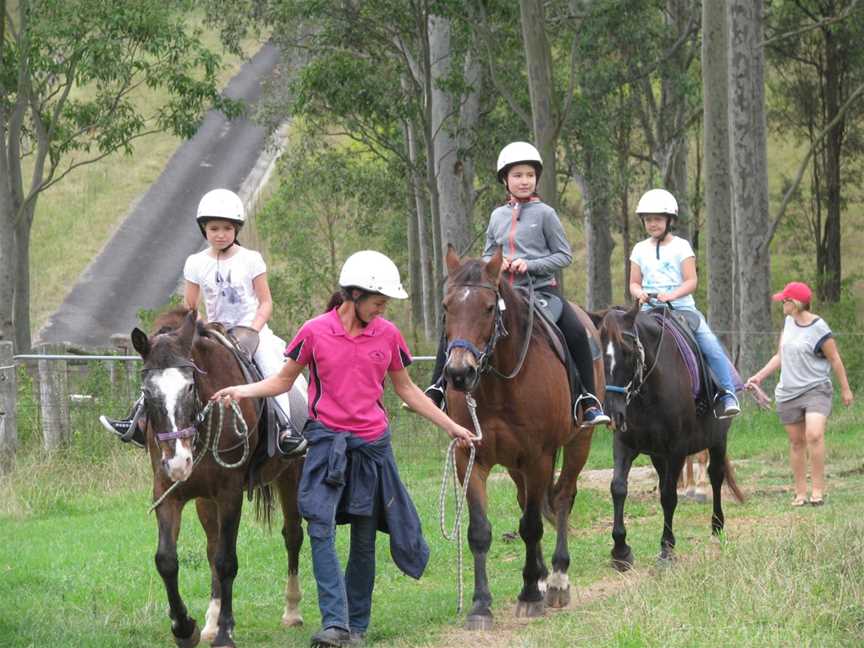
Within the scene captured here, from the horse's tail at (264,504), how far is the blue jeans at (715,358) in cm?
424

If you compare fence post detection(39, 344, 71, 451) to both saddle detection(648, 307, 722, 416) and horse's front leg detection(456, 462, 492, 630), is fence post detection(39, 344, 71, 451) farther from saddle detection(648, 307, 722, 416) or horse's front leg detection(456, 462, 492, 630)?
horse's front leg detection(456, 462, 492, 630)

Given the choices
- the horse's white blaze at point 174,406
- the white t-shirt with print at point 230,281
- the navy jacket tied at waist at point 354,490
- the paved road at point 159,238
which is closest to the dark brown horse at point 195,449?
the horse's white blaze at point 174,406

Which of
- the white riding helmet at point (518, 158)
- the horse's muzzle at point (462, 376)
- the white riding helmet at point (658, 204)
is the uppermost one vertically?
the white riding helmet at point (518, 158)

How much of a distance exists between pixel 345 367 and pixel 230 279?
1.79 m

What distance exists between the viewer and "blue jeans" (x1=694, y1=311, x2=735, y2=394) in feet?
39.4

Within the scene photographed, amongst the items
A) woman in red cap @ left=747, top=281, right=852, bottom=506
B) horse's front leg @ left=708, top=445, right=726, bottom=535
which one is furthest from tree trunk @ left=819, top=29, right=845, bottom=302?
horse's front leg @ left=708, top=445, right=726, bottom=535

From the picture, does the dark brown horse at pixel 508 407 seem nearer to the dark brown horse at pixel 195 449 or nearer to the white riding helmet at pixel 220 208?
the dark brown horse at pixel 195 449

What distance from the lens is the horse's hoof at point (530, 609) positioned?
9133mm

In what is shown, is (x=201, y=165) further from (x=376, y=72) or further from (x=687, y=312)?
(x=687, y=312)

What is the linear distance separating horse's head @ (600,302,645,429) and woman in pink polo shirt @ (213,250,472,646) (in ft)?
8.73

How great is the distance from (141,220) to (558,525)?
4330cm

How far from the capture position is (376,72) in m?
31.1

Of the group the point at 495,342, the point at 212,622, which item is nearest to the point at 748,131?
the point at 495,342

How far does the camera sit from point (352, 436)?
8.00 m
